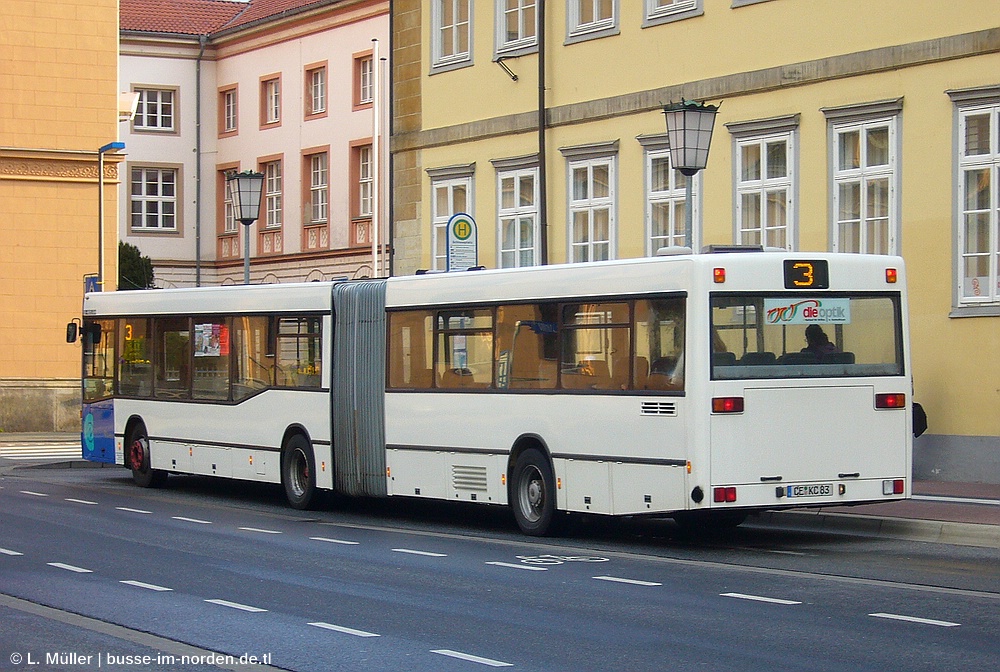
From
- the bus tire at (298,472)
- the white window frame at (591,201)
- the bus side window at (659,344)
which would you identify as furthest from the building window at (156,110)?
the bus side window at (659,344)

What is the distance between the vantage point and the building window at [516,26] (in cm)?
3012

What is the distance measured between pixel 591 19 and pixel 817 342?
14124 millimetres

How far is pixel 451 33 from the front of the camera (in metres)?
32.2

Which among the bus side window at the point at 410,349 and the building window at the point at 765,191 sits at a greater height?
the building window at the point at 765,191

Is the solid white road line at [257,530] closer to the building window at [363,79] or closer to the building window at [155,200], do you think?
the building window at [363,79]

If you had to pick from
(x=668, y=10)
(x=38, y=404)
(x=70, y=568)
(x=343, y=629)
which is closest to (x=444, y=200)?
(x=668, y=10)

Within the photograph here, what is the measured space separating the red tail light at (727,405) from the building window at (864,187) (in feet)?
Answer: 27.2

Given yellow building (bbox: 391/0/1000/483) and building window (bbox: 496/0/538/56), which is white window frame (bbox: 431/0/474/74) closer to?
yellow building (bbox: 391/0/1000/483)

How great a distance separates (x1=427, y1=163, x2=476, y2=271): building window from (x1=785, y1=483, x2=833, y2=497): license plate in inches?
665

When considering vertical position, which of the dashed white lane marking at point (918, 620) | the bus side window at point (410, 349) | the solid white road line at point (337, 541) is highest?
the bus side window at point (410, 349)

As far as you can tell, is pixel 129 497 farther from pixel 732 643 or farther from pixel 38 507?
pixel 732 643

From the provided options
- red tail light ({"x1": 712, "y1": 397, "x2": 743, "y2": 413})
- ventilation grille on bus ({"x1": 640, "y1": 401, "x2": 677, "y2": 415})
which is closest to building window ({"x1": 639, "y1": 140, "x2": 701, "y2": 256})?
ventilation grille on bus ({"x1": 640, "y1": 401, "x2": 677, "y2": 415})

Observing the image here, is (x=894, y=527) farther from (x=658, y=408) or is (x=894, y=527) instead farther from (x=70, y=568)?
(x=70, y=568)

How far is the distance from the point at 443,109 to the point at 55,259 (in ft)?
42.0
